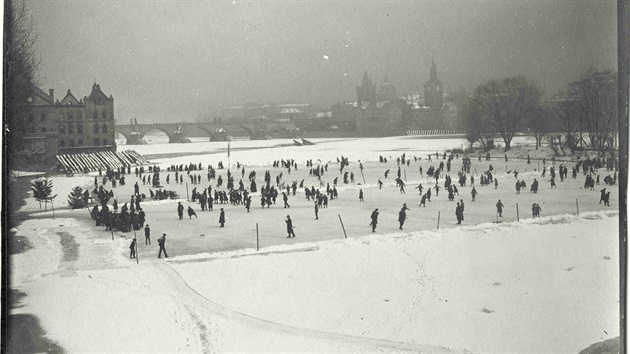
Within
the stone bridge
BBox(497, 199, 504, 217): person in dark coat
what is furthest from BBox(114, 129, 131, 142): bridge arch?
BBox(497, 199, 504, 217): person in dark coat

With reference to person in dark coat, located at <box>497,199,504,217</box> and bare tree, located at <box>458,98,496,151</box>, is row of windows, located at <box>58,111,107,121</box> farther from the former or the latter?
person in dark coat, located at <box>497,199,504,217</box>

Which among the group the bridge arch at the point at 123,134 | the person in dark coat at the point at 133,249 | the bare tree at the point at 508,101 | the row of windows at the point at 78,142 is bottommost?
the person in dark coat at the point at 133,249

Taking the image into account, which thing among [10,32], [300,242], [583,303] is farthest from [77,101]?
[583,303]

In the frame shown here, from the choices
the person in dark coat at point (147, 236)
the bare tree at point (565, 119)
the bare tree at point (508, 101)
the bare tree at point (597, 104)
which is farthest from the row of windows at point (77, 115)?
the bare tree at point (565, 119)

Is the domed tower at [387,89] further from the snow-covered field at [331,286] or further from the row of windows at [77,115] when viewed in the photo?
the row of windows at [77,115]

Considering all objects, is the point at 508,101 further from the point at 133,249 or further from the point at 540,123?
the point at 133,249

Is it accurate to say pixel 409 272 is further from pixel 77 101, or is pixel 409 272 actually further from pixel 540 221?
pixel 77 101
